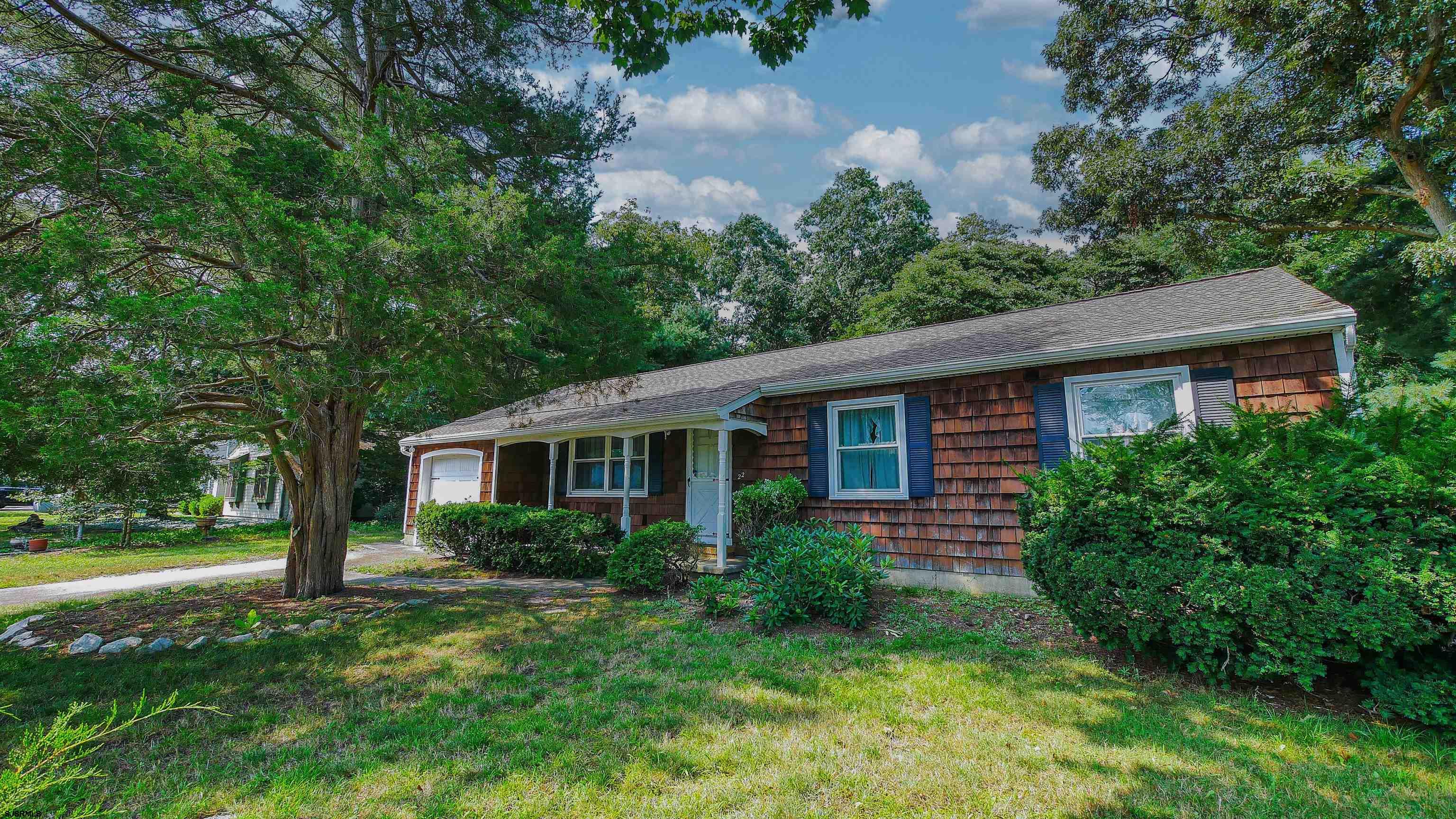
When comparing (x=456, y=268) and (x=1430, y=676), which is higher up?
(x=456, y=268)

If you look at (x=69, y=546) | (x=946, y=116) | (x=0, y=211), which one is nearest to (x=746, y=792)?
(x=0, y=211)

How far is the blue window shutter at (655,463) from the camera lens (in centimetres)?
1120

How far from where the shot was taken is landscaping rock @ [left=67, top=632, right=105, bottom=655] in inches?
221

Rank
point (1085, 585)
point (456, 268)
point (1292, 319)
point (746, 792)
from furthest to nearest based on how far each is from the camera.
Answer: point (456, 268), point (1292, 319), point (1085, 585), point (746, 792)

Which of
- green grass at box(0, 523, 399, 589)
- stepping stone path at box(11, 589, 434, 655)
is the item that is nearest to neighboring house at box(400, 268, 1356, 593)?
stepping stone path at box(11, 589, 434, 655)

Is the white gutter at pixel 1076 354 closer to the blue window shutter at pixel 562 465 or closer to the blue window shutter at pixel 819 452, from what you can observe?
the blue window shutter at pixel 819 452

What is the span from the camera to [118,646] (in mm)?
5680

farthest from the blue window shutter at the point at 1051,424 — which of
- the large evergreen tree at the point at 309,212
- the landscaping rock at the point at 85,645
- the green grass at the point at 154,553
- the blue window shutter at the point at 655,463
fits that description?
the green grass at the point at 154,553

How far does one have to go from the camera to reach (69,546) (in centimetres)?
1454

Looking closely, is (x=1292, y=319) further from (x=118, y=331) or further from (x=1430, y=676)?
(x=118, y=331)

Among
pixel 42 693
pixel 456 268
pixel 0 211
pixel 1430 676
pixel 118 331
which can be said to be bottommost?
pixel 42 693

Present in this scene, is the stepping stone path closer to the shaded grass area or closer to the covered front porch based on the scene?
the shaded grass area

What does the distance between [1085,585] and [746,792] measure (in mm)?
3089

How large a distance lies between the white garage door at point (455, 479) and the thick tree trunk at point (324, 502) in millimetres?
5460
